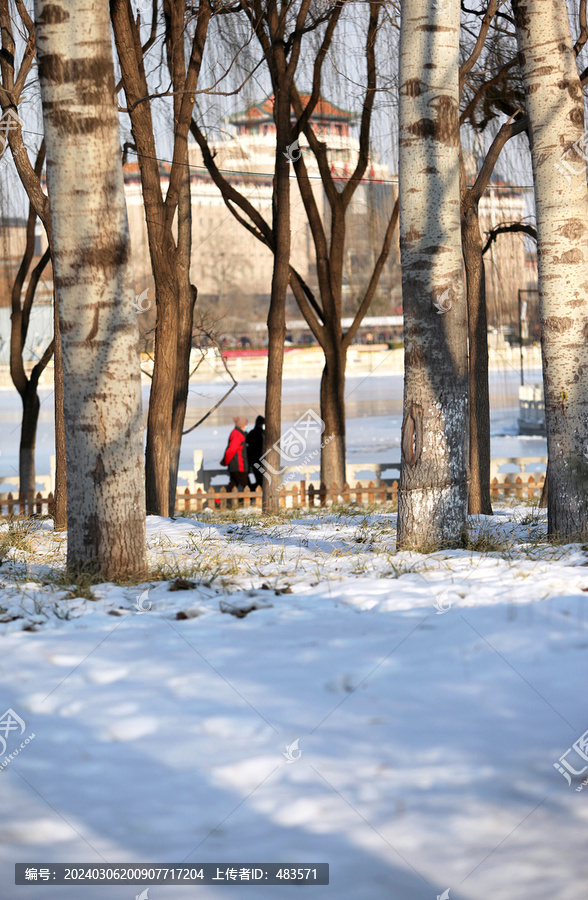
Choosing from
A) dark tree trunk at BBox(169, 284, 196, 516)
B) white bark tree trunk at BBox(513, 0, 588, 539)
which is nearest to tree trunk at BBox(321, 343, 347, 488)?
Answer: dark tree trunk at BBox(169, 284, 196, 516)

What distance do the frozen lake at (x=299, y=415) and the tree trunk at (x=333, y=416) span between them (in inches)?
112

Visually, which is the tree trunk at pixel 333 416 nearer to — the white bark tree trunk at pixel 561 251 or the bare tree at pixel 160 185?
the bare tree at pixel 160 185

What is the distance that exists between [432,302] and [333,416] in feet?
25.6

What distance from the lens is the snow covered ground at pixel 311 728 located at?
2.24 metres

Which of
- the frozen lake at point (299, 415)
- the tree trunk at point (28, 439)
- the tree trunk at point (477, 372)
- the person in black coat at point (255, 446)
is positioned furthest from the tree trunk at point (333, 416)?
the tree trunk at point (28, 439)

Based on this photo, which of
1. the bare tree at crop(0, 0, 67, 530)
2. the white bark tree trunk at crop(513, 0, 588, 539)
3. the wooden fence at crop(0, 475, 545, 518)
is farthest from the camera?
the wooden fence at crop(0, 475, 545, 518)

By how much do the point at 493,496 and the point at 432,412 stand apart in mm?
9019

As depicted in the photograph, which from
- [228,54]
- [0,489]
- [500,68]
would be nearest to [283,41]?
[228,54]

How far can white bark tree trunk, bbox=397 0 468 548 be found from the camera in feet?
17.2

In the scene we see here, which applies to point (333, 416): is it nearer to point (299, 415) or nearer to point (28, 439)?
point (28, 439)

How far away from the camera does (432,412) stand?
5.30 m

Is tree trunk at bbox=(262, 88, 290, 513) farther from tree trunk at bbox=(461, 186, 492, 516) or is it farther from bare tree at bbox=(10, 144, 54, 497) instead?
bare tree at bbox=(10, 144, 54, 497)

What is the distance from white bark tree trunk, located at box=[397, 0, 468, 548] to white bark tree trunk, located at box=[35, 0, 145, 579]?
1.81 metres

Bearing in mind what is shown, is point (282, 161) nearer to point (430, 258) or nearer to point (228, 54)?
point (228, 54)
